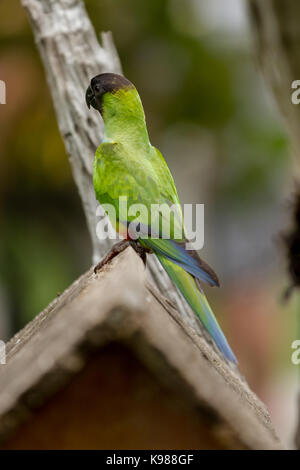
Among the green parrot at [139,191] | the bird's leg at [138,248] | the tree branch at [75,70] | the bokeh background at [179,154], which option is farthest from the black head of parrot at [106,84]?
the bokeh background at [179,154]

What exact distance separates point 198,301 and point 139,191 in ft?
2.07

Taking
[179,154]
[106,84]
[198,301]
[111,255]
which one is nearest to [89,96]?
[106,84]

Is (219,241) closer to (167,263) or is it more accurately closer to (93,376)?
(167,263)

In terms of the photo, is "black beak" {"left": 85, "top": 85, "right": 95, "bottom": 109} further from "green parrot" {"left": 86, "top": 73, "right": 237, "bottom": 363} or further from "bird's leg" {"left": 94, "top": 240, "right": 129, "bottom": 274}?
"bird's leg" {"left": 94, "top": 240, "right": 129, "bottom": 274}

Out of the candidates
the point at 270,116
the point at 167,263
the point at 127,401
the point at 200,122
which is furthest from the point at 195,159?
the point at 127,401

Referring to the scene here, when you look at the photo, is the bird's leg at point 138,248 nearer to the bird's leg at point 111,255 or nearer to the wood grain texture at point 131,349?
the bird's leg at point 111,255

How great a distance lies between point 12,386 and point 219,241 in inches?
588

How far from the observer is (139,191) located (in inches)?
129

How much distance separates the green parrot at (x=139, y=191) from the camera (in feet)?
9.60

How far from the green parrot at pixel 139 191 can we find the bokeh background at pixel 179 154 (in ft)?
29.6

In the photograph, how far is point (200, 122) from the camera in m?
14.8

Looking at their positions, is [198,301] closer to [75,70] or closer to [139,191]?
[139,191]

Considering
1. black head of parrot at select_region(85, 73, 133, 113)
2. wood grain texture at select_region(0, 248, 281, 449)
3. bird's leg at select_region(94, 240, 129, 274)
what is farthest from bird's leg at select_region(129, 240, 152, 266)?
wood grain texture at select_region(0, 248, 281, 449)

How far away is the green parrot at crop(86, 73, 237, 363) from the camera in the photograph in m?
2.93
